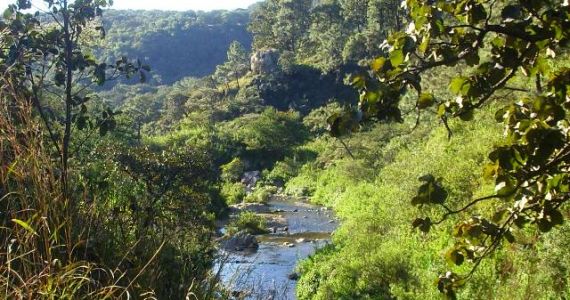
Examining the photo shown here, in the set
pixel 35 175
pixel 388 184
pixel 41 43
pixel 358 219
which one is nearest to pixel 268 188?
pixel 388 184

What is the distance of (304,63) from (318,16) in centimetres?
929

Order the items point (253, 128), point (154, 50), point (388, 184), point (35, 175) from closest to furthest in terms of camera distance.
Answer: point (35, 175) < point (388, 184) < point (253, 128) < point (154, 50)

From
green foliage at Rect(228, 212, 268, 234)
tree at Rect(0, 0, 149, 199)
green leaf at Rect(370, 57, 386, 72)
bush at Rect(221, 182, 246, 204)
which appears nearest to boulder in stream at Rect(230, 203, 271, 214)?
bush at Rect(221, 182, 246, 204)

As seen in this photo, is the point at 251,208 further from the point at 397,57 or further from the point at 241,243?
the point at 397,57

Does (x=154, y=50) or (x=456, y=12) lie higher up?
(x=456, y=12)

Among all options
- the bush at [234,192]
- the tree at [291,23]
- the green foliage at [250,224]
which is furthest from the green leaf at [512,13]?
the tree at [291,23]

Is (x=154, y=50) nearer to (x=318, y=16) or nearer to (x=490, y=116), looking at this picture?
(x=318, y=16)

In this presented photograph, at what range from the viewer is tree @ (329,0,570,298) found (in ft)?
5.39

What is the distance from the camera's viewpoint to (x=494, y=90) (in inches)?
71.1

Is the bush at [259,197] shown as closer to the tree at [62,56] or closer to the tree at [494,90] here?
the tree at [62,56]

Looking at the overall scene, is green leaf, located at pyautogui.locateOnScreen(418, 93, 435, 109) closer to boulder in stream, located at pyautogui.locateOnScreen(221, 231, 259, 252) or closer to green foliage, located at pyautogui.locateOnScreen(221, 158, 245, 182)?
boulder in stream, located at pyautogui.locateOnScreen(221, 231, 259, 252)

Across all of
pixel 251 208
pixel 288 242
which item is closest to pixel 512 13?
pixel 288 242

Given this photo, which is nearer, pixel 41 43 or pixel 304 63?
pixel 41 43

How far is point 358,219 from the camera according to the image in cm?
1947
